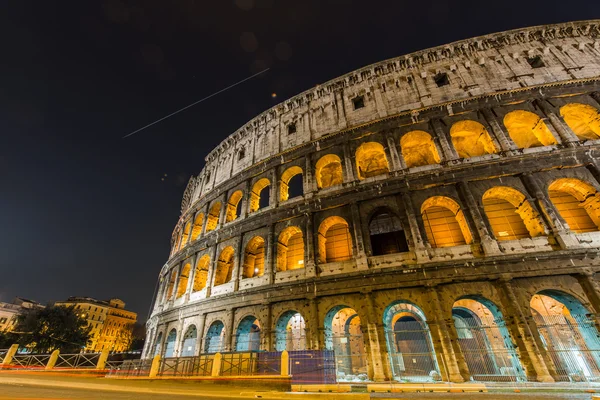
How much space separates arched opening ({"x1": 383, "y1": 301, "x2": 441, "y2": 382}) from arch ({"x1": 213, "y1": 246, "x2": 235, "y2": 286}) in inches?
384

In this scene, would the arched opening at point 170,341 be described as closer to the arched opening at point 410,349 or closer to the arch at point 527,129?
the arched opening at point 410,349

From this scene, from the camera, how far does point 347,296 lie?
11.4 metres

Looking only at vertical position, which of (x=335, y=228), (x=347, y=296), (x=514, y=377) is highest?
(x=335, y=228)

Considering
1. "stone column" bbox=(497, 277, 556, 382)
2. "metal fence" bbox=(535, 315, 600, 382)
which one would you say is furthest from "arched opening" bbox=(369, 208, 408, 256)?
"metal fence" bbox=(535, 315, 600, 382)

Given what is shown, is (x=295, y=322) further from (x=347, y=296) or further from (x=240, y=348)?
(x=347, y=296)

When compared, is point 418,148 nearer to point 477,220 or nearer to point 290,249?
point 477,220

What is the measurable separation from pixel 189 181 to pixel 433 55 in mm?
21912

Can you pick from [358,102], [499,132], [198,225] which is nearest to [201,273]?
[198,225]

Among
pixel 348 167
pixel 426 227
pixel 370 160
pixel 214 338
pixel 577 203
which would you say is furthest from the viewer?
pixel 370 160

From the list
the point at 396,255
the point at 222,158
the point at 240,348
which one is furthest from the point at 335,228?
the point at 222,158

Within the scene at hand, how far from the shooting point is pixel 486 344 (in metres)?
11.5

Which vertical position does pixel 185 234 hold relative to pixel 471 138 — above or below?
below

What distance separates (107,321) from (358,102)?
7660 centimetres

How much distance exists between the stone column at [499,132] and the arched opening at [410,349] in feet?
27.9
